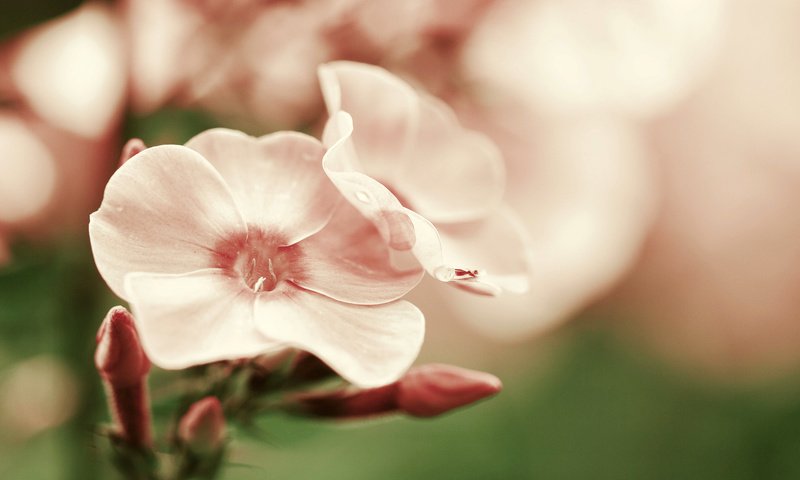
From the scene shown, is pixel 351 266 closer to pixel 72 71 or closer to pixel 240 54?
pixel 240 54

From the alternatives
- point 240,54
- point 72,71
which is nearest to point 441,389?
point 240,54

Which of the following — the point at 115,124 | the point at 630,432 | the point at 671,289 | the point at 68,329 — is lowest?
Result: the point at 630,432

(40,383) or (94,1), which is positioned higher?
(94,1)

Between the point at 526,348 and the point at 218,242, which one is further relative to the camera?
the point at 526,348

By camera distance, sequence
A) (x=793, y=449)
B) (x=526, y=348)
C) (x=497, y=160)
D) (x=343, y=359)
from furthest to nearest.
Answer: (x=526, y=348), (x=793, y=449), (x=497, y=160), (x=343, y=359)

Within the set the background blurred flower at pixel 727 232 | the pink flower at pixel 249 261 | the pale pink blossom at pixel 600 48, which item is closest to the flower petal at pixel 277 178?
the pink flower at pixel 249 261

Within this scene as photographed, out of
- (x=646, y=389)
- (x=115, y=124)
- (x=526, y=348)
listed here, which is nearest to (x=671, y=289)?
(x=646, y=389)

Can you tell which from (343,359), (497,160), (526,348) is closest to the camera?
(343,359)

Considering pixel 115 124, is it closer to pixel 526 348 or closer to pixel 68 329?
pixel 68 329
